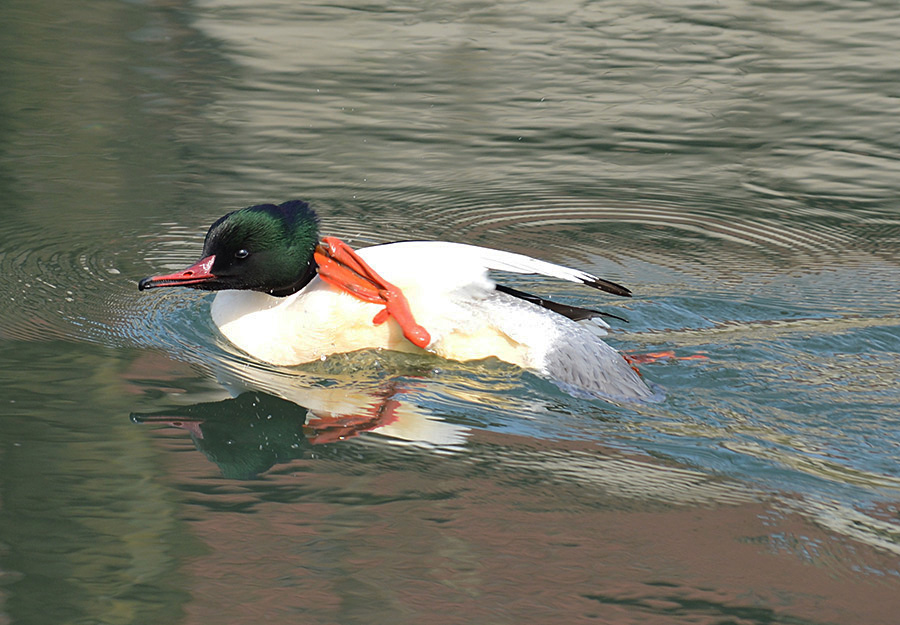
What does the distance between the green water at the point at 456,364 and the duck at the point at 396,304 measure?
0.31 feet

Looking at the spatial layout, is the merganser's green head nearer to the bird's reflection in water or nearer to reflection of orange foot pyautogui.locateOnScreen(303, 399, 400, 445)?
the bird's reflection in water

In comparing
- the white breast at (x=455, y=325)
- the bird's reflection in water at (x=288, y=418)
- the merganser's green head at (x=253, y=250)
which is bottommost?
the bird's reflection in water at (x=288, y=418)

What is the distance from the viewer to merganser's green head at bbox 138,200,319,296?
14.3 feet

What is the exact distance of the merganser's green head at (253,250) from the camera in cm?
437

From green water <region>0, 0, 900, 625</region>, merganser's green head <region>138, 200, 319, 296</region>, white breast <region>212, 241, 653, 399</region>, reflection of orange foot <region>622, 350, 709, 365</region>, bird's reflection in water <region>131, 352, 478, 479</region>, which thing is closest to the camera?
green water <region>0, 0, 900, 625</region>

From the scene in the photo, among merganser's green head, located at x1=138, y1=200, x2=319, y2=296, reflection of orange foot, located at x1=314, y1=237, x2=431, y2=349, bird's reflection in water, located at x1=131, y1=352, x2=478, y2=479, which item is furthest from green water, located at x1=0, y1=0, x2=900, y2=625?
merganser's green head, located at x1=138, y1=200, x2=319, y2=296

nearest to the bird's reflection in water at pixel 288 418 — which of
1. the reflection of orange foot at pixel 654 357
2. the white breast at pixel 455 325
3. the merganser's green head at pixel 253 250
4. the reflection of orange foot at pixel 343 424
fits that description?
the reflection of orange foot at pixel 343 424

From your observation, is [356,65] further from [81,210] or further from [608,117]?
[81,210]

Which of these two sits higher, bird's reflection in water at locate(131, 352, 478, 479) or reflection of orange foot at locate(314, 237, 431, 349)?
reflection of orange foot at locate(314, 237, 431, 349)

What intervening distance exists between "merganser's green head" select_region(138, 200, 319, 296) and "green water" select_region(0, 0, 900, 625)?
0.33 meters

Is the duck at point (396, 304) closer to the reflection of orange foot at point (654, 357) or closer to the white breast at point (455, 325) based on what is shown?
the white breast at point (455, 325)

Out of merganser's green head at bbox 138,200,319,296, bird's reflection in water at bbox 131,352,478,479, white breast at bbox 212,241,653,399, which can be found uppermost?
merganser's green head at bbox 138,200,319,296

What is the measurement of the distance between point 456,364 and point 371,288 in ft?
1.43

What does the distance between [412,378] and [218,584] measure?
1510 mm
